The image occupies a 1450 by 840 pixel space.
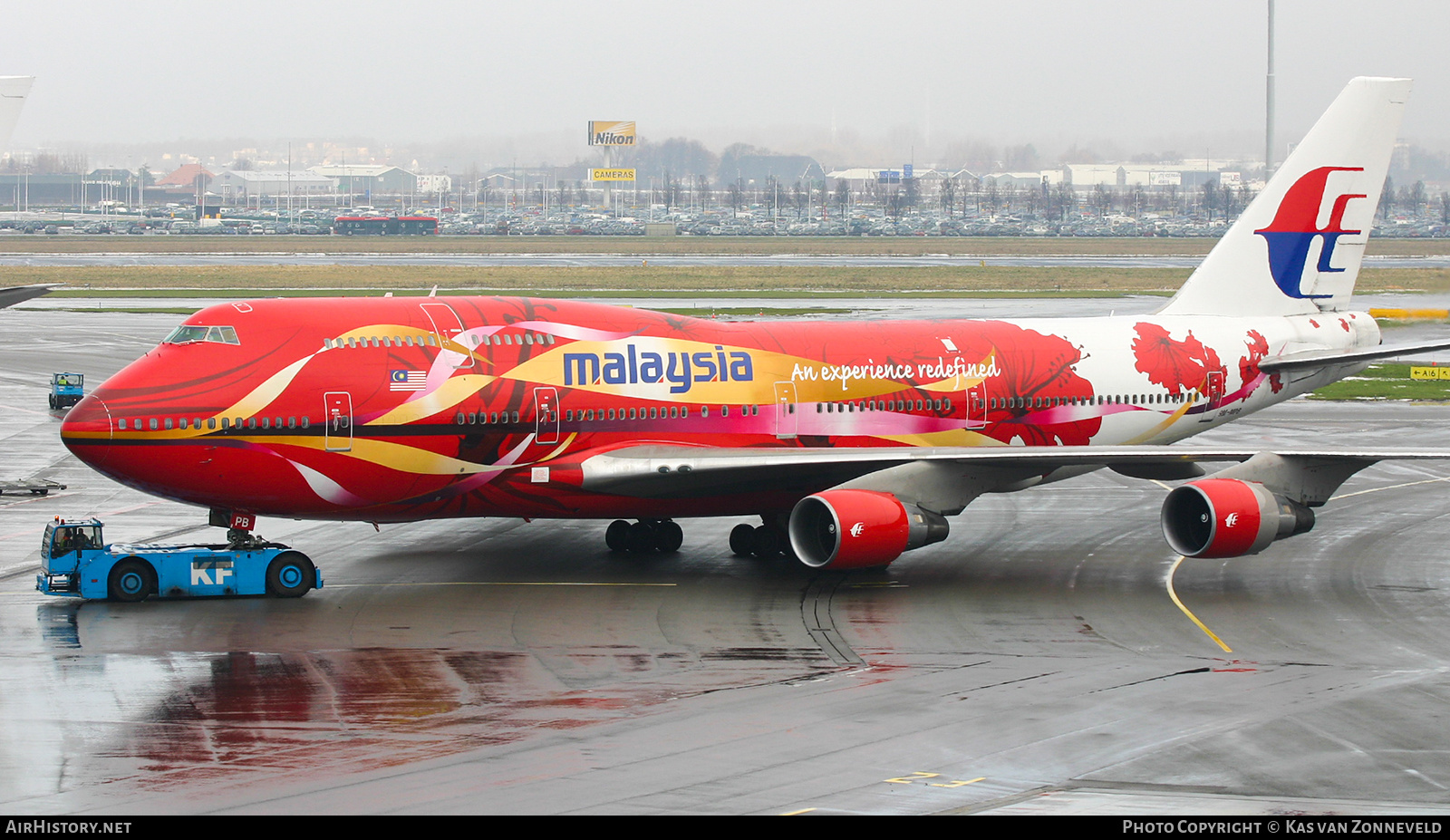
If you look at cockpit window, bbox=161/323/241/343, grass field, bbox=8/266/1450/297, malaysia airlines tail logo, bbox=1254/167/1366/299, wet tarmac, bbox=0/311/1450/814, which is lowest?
wet tarmac, bbox=0/311/1450/814

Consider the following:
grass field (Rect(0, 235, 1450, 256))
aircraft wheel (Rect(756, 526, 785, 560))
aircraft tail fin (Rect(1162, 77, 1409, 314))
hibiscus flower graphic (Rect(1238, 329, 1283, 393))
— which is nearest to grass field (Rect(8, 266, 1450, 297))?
grass field (Rect(0, 235, 1450, 256))

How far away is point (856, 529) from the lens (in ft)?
86.0

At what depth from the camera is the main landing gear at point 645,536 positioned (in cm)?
3102

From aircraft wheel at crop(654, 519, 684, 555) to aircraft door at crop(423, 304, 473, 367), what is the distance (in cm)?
583

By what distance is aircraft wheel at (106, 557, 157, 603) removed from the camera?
2589 cm

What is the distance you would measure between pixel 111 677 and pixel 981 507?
21597mm

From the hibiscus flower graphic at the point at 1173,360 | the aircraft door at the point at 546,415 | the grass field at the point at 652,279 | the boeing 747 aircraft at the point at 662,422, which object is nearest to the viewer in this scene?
the boeing 747 aircraft at the point at 662,422

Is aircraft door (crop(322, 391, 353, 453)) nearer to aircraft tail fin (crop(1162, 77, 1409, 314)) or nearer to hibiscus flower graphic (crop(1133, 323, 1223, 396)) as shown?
hibiscus flower graphic (crop(1133, 323, 1223, 396))

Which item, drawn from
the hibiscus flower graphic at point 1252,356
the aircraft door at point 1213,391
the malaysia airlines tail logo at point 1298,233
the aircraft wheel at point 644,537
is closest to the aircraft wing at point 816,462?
the aircraft wheel at point 644,537

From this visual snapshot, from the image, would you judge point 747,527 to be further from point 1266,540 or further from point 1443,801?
point 1443,801

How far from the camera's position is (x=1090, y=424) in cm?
3253

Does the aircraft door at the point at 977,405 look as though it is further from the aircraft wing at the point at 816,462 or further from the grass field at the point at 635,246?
the grass field at the point at 635,246

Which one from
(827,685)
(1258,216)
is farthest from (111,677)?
(1258,216)

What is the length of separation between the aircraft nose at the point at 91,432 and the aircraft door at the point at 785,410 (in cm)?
1194
